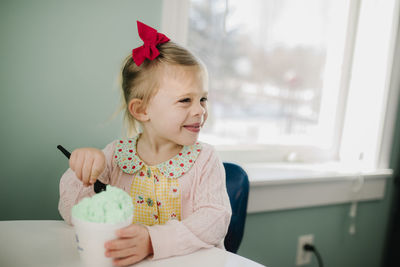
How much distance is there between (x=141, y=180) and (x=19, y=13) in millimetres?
619

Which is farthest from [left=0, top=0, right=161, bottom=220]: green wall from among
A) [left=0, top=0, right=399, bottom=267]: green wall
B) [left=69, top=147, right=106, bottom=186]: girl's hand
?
[left=69, top=147, right=106, bottom=186]: girl's hand

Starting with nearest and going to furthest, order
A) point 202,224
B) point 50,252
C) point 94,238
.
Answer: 1. point 94,238
2. point 50,252
3. point 202,224

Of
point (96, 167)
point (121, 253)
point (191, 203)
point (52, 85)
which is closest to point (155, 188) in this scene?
point (191, 203)

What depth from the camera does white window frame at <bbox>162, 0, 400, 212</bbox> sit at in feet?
5.02

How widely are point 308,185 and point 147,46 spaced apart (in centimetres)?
106

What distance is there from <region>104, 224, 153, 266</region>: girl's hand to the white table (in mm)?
A: 23

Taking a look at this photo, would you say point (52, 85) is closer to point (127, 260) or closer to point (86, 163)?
point (86, 163)

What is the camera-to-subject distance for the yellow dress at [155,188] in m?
0.87

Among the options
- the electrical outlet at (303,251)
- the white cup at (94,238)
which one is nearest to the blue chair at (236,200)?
the white cup at (94,238)

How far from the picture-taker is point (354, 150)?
175 centimetres

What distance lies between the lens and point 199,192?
860mm

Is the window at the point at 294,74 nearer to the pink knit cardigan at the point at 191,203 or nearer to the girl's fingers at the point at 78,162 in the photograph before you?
the pink knit cardigan at the point at 191,203

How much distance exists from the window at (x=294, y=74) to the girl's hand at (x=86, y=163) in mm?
805

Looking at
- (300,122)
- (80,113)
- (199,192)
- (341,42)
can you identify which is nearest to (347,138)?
(300,122)
